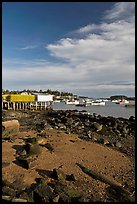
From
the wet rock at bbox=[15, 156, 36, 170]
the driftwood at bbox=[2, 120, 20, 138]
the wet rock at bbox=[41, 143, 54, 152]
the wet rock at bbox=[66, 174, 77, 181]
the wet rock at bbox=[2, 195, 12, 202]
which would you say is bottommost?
the wet rock at bbox=[66, 174, 77, 181]

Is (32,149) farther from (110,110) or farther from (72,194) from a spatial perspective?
(110,110)

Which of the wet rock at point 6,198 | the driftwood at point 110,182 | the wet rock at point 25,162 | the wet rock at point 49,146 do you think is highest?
the wet rock at point 49,146

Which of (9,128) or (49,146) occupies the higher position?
(9,128)

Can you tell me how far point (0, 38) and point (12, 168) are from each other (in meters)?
7.09

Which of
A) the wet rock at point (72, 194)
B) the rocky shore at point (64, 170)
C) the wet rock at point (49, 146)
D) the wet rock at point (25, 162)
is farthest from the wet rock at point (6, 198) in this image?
the wet rock at point (49, 146)

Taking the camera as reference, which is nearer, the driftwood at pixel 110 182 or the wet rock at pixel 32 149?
the driftwood at pixel 110 182

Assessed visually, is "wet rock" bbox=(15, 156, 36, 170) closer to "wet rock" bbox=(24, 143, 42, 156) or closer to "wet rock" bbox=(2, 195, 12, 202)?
"wet rock" bbox=(24, 143, 42, 156)

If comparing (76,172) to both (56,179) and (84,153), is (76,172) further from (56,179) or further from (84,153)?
(84,153)

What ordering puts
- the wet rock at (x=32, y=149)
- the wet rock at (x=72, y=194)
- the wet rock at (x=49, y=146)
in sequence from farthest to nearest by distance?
the wet rock at (x=49, y=146)
the wet rock at (x=32, y=149)
the wet rock at (x=72, y=194)

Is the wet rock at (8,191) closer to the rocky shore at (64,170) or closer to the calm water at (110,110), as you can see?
the rocky shore at (64,170)

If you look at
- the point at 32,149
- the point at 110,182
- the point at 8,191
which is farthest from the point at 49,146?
the point at 8,191

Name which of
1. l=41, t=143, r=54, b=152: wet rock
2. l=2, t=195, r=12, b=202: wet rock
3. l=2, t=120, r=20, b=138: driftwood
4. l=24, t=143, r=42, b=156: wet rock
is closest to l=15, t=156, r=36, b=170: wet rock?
l=24, t=143, r=42, b=156: wet rock

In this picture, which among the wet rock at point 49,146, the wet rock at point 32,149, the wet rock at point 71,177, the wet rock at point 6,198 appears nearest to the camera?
the wet rock at point 6,198

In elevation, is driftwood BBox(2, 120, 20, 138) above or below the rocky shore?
above
